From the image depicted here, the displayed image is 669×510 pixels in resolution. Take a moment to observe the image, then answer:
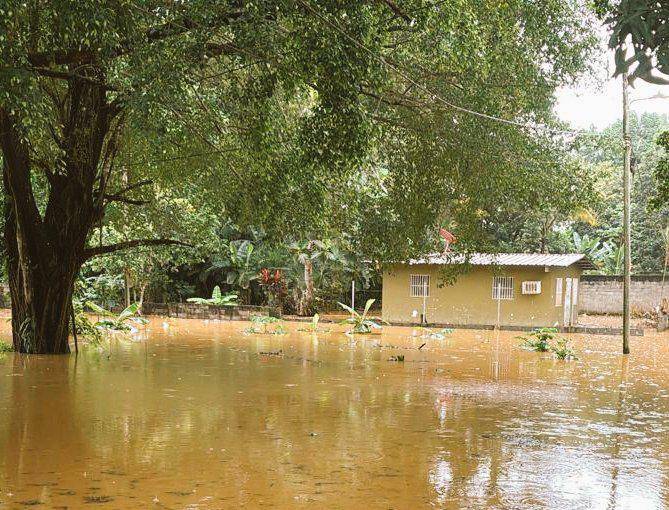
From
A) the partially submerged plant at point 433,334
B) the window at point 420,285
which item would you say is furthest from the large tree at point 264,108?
the window at point 420,285

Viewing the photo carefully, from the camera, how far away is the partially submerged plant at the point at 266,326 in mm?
24413

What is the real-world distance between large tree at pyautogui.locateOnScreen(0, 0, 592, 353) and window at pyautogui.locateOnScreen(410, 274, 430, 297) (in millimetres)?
14511

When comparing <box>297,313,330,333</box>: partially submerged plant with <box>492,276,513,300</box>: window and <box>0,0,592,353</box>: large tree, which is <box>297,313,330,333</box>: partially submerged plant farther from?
<box>0,0,592,353</box>: large tree

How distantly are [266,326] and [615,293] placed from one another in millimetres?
16801

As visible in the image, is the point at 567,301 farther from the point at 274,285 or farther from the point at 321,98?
the point at 321,98

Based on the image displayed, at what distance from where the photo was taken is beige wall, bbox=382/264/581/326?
28281mm

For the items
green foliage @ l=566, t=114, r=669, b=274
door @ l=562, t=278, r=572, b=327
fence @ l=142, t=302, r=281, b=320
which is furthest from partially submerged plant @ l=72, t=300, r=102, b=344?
green foliage @ l=566, t=114, r=669, b=274

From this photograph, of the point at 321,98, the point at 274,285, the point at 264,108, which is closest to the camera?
the point at 321,98

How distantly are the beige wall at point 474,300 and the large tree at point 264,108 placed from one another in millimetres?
13957

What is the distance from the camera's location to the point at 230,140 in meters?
12.4

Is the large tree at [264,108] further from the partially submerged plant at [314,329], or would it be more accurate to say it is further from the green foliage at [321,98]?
the partially submerged plant at [314,329]

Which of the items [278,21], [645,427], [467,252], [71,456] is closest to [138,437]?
[71,456]

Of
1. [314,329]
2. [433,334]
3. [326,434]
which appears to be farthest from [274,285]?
[326,434]

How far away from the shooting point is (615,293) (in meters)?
34.9
